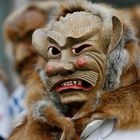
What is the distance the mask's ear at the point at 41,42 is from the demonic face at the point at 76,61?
84 mm

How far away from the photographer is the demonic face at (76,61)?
4.35 meters

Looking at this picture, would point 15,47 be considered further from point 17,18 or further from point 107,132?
point 107,132

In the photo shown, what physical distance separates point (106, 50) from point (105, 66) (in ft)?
0.29

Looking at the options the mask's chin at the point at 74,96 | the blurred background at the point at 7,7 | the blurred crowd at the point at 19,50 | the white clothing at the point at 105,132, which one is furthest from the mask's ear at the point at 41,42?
the blurred background at the point at 7,7

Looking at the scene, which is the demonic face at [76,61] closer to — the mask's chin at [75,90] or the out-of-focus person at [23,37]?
the mask's chin at [75,90]

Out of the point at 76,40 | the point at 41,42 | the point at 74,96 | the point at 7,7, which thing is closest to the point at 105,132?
the point at 74,96

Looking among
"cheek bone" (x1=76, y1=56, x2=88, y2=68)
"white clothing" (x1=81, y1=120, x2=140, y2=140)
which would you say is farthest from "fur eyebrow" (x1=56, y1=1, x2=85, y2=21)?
"white clothing" (x1=81, y1=120, x2=140, y2=140)

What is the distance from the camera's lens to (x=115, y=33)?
14.6 ft

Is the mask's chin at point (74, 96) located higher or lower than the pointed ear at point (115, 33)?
lower

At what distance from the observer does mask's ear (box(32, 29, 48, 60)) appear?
4543 millimetres

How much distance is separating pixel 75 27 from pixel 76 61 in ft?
0.66

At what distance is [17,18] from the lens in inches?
289

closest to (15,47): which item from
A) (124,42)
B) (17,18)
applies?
(17,18)

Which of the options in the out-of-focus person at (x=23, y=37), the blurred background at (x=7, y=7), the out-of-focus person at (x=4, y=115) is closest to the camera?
the out-of-focus person at (x=4, y=115)
